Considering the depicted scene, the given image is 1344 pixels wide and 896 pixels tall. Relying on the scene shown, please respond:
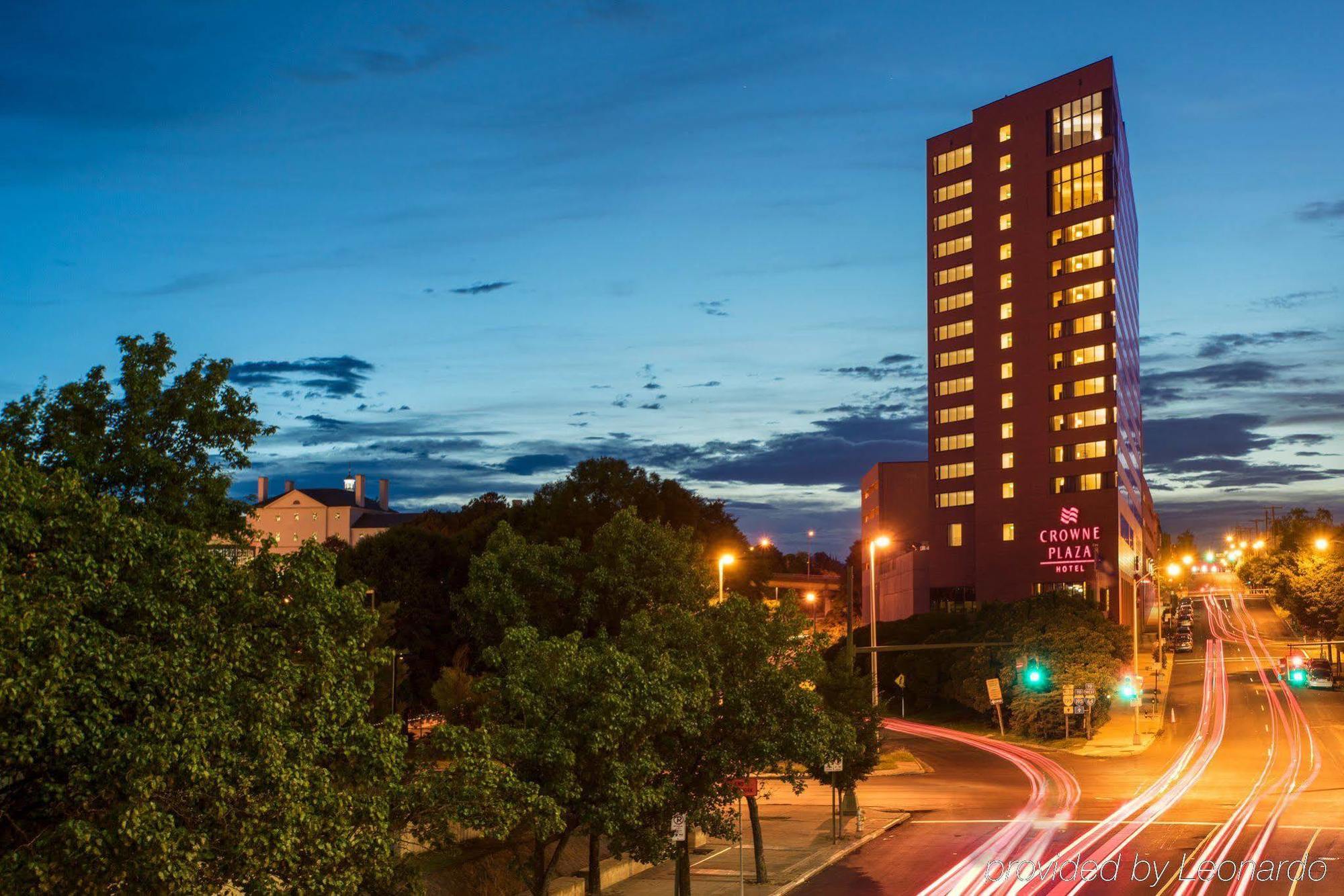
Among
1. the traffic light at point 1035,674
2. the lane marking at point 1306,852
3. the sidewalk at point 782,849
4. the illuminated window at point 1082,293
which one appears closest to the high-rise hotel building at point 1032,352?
the illuminated window at point 1082,293

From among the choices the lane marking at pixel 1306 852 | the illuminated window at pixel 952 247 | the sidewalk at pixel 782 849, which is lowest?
the sidewalk at pixel 782 849

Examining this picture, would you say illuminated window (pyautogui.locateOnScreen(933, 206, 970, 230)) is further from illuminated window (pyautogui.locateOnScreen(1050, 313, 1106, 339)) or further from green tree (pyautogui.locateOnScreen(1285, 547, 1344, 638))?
green tree (pyautogui.locateOnScreen(1285, 547, 1344, 638))

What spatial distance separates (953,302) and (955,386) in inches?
383

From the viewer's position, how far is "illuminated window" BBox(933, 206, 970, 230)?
144m

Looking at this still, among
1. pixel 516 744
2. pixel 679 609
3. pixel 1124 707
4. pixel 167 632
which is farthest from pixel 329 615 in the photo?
pixel 1124 707

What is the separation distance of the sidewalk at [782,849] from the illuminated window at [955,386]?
3771 inches

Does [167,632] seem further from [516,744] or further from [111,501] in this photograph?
[516,744]

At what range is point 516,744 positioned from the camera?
23.7 meters

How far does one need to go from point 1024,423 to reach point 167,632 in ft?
420

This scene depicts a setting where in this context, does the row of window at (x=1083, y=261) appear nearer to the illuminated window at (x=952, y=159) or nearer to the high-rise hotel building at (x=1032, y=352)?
the high-rise hotel building at (x=1032, y=352)

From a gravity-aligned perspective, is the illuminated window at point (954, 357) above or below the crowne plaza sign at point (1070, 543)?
above

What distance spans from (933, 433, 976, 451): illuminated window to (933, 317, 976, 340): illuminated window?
38.0 ft

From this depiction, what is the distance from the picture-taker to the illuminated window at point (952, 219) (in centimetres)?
14438

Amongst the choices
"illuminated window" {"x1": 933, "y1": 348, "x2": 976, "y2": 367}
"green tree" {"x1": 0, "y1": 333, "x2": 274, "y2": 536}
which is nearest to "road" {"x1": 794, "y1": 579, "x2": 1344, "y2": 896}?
"green tree" {"x1": 0, "y1": 333, "x2": 274, "y2": 536}
